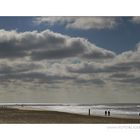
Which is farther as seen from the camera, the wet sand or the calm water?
the calm water

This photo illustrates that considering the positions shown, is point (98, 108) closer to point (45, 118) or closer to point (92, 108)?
point (92, 108)

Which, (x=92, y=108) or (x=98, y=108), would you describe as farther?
(x=92, y=108)

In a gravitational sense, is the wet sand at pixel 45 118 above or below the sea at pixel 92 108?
below

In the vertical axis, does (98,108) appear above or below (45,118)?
above

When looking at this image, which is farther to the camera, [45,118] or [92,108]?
[92,108]

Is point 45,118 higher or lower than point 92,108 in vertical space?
lower

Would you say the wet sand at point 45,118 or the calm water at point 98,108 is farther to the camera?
the calm water at point 98,108

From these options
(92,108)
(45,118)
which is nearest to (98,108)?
(92,108)

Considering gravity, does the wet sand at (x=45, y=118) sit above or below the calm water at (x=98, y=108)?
below
